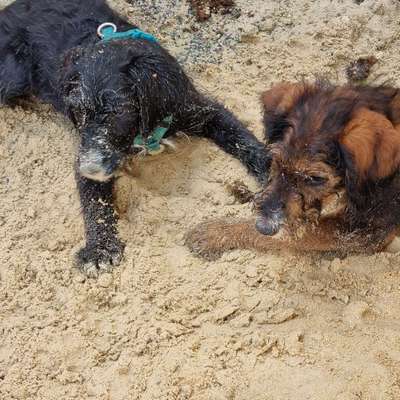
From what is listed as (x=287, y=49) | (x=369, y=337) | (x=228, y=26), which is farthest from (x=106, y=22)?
(x=369, y=337)

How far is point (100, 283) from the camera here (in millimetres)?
3973

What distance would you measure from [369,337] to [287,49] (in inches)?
121

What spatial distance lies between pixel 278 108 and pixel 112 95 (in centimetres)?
116

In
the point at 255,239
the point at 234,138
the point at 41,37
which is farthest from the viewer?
the point at 41,37

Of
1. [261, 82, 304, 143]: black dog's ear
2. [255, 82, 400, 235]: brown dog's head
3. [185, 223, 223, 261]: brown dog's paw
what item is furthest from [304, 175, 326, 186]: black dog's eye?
[185, 223, 223, 261]: brown dog's paw

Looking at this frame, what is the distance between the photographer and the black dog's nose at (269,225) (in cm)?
347

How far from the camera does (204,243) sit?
422 centimetres

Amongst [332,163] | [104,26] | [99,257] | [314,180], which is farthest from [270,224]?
[104,26]

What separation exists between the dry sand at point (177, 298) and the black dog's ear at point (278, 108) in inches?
35.6

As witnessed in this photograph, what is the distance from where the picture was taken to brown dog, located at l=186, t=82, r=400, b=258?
3.22m

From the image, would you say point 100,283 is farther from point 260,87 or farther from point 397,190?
point 260,87

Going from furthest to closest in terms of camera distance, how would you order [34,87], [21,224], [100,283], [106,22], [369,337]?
[34,87] → [106,22] → [21,224] → [100,283] → [369,337]

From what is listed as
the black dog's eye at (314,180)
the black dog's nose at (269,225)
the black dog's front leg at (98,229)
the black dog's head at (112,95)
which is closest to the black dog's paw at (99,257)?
the black dog's front leg at (98,229)

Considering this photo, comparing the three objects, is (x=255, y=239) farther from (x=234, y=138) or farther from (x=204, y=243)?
(x=234, y=138)
